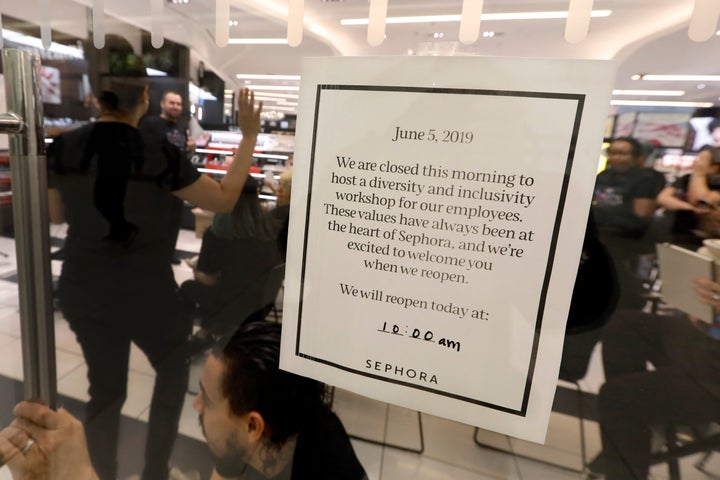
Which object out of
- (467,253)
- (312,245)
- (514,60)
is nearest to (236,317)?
(312,245)

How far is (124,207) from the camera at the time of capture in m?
0.62

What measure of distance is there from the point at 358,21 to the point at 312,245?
26 cm

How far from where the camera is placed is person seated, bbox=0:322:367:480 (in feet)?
1.77

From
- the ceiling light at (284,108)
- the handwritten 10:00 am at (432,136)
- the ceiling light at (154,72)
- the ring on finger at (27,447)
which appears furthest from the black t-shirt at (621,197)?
the ring on finger at (27,447)

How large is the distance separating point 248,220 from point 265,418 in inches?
11.6

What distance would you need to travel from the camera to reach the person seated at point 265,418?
1.77ft

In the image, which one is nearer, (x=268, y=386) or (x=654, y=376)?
(x=654, y=376)

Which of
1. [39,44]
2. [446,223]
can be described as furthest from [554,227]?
[39,44]

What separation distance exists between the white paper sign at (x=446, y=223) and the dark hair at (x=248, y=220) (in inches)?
3.5

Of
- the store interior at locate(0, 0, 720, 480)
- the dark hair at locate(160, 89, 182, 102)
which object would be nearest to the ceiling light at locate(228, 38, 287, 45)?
the store interior at locate(0, 0, 720, 480)

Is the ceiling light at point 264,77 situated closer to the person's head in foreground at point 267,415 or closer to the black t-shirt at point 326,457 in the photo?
the person's head in foreground at point 267,415

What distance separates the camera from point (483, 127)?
35 centimetres

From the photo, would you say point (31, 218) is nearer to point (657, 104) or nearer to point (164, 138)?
point (164, 138)

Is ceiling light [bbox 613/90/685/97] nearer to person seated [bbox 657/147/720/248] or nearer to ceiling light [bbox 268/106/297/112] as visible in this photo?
person seated [bbox 657/147/720/248]
